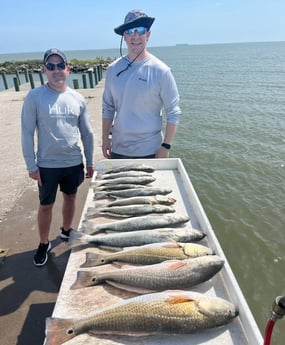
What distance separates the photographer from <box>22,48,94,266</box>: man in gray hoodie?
402cm

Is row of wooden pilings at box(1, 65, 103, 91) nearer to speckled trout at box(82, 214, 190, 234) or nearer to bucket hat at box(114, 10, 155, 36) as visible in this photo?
bucket hat at box(114, 10, 155, 36)

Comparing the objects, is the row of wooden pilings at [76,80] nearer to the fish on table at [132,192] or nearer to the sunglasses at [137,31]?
the sunglasses at [137,31]

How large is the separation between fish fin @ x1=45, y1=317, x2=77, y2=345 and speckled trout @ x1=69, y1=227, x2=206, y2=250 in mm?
845

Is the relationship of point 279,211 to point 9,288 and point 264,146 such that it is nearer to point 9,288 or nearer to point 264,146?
point 264,146

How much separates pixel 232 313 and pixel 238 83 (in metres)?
35.4

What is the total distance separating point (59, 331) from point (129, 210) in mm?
1505

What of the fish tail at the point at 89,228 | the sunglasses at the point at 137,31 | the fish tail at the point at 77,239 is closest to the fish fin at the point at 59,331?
the fish tail at the point at 77,239

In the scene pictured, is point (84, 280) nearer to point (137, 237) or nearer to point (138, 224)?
point (137, 237)

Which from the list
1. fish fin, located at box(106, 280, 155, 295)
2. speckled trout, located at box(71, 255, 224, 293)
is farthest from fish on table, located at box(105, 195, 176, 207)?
fish fin, located at box(106, 280, 155, 295)

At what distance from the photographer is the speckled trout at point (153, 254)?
2545 mm

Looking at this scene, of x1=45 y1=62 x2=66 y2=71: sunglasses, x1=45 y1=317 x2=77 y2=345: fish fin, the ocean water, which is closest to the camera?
x1=45 y1=317 x2=77 y2=345: fish fin

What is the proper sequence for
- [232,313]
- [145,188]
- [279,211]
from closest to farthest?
[232,313] < [145,188] < [279,211]

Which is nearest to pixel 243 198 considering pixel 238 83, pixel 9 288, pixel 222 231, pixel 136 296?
pixel 222 231

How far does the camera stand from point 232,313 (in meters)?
2.04
